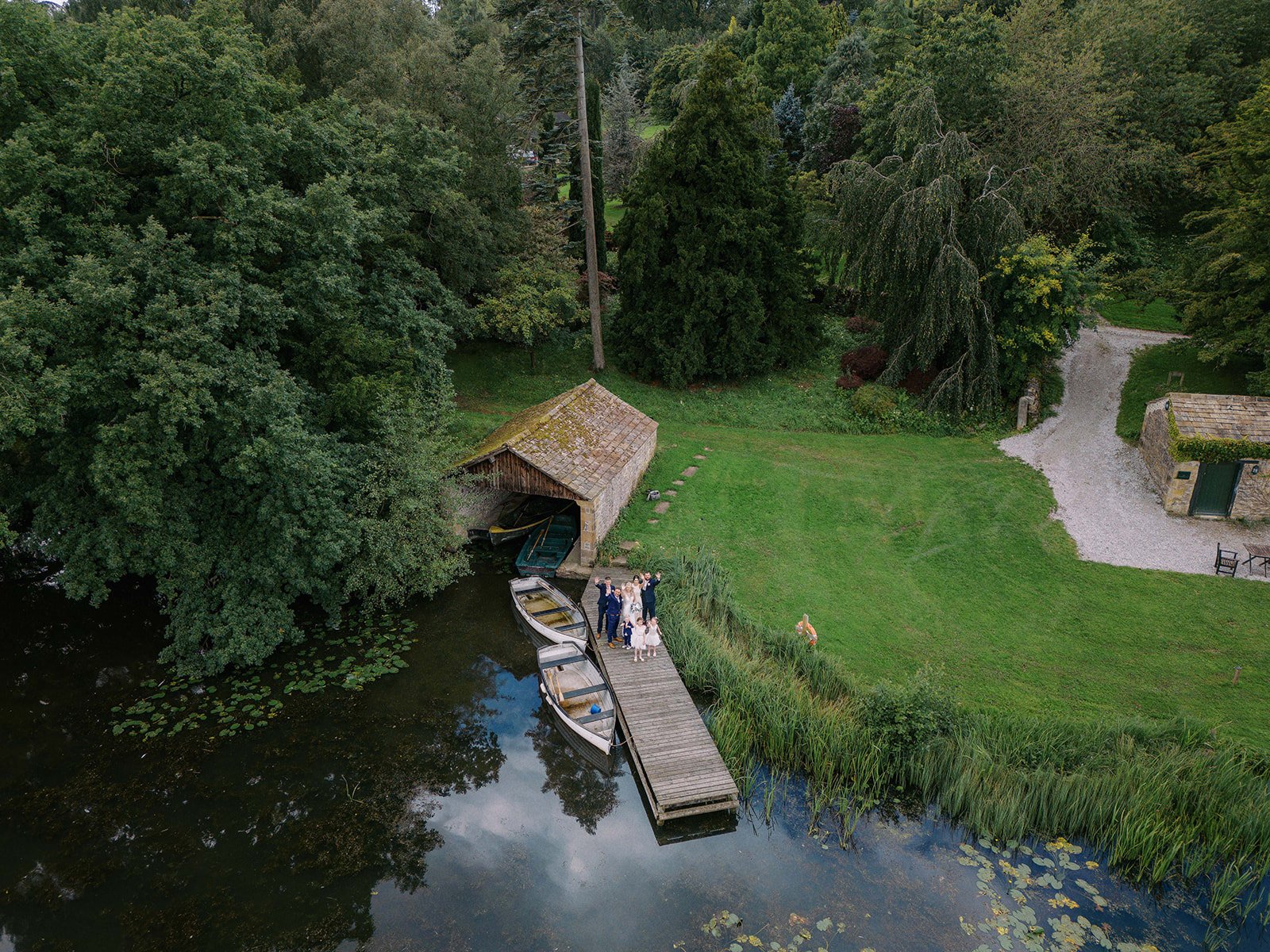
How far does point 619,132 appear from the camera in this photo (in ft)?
154

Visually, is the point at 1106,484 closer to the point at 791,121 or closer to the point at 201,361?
the point at 201,361

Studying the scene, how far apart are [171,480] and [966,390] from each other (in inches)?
955

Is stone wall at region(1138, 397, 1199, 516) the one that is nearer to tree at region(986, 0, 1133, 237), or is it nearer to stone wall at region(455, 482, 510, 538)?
tree at region(986, 0, 1133, 237)

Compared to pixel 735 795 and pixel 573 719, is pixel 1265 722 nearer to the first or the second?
pixel 735 795

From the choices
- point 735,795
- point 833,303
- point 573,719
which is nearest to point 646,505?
point 573,719

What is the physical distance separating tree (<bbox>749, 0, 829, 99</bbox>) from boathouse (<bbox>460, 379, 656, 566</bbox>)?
126 ft

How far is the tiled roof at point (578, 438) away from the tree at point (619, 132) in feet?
Answer: 77.3

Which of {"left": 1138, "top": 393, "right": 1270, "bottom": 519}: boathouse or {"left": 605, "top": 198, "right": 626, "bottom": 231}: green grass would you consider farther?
{"left": 605, "top": 198, "right": 626, "bottom": 231}: green grass

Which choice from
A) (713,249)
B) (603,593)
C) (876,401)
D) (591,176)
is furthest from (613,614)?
(591,176)

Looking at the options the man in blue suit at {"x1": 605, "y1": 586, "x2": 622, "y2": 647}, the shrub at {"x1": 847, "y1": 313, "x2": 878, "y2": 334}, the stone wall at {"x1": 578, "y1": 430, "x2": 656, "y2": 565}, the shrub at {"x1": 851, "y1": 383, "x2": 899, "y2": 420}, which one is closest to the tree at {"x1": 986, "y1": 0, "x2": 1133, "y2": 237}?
the shrub at {"x1": 847, "y1": 313, "x2": 878, "y2": 334}

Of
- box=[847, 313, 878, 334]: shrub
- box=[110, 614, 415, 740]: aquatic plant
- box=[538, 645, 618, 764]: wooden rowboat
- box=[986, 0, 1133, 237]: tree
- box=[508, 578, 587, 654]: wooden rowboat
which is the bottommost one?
box=[110, 614, 415, 740]: aquatic plant

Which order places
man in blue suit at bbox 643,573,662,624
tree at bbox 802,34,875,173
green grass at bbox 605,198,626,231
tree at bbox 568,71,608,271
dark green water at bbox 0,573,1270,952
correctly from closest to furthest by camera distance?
1. dark green water at bbox 0,573,1270,952
2. man in blue suit at bbox 643,573,662,624
3. tree at bbox 568,71,608,271
4. tree at bbox 802,34,875,173
5. green grass at bbox 605,198,626,231

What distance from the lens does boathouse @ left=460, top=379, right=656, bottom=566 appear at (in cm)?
1919

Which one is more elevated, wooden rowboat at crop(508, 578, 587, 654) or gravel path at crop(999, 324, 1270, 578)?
gravel path at crop(999, 324, 1270, 578)
